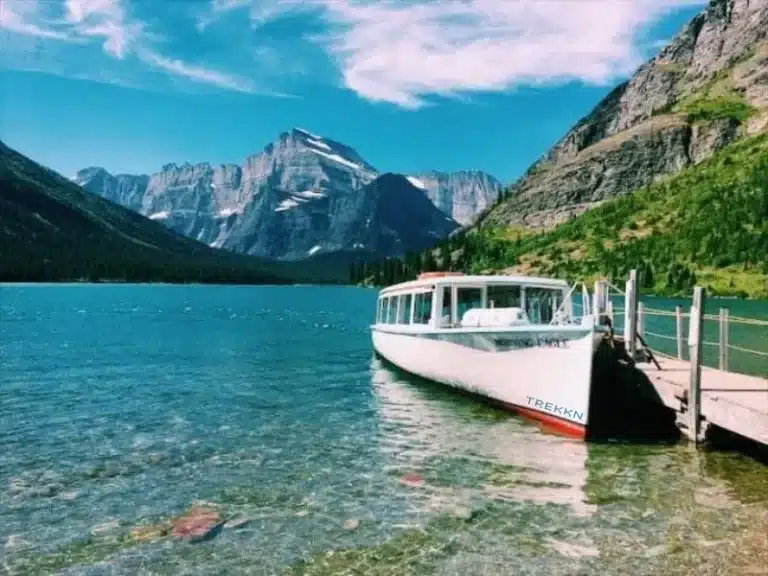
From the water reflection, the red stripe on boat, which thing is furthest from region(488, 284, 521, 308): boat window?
the red stripe on boat

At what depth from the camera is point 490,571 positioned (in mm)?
13531

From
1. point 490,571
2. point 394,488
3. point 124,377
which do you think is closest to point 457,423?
point 394,488

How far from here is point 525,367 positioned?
88.8 ft

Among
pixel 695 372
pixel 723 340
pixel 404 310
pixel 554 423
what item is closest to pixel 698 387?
pixel 695 372

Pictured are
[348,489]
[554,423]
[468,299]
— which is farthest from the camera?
[468,299]

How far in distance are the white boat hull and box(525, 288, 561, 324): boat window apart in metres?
4.47

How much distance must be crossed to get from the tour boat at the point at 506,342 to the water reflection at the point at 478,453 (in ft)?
3.45

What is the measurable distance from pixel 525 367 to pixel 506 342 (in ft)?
4.95

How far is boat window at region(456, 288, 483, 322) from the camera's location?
33531 millimetres

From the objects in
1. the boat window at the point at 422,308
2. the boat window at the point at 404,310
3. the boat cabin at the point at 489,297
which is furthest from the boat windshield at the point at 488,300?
the boat window at the point at 404,310

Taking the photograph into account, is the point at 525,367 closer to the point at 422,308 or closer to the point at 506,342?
the point at 506,342

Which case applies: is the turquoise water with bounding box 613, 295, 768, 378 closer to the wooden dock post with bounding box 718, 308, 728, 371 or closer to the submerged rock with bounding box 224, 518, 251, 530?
the wooden dock post with bounding box 718, 308, 728, 371

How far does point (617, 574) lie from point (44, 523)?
12339 mm

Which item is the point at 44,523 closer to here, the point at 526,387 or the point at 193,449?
the point at 193,449
